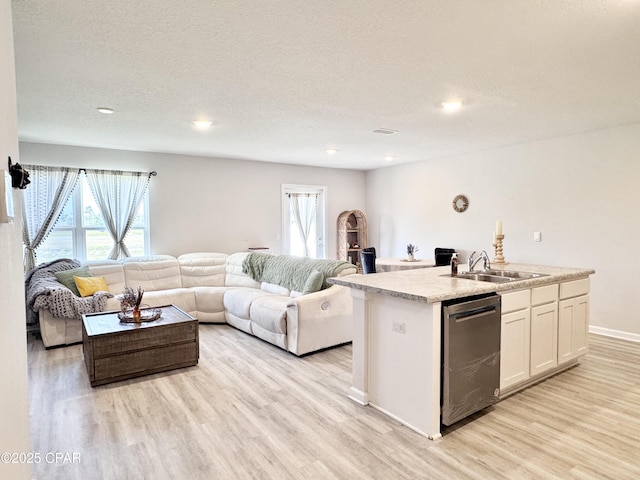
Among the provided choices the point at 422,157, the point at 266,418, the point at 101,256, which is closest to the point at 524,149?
the point at 422,157

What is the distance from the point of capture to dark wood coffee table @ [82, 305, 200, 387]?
331cm

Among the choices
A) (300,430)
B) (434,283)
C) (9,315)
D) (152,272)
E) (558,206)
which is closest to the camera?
(9,315)

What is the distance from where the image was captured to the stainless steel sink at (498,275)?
125 inches

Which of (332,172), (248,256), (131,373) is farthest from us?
(332,172)

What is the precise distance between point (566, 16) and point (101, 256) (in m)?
5.95

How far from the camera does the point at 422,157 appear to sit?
6426 millimetres

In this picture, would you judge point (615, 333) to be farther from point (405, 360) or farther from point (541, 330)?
point (405, 360)

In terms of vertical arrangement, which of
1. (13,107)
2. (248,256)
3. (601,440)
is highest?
(13,107)

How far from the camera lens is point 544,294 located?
3131 millimetres

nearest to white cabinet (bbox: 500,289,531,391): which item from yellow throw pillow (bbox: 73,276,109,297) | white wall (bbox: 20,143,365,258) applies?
yellow throw pillow (bbox: 73,276,109,297)

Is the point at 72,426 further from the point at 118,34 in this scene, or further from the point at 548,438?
the point at 548,438

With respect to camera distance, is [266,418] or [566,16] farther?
[266,418]

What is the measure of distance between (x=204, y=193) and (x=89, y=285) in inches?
90.0

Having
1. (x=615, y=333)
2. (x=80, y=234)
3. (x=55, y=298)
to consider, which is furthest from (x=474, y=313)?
(x=80, y=234)
